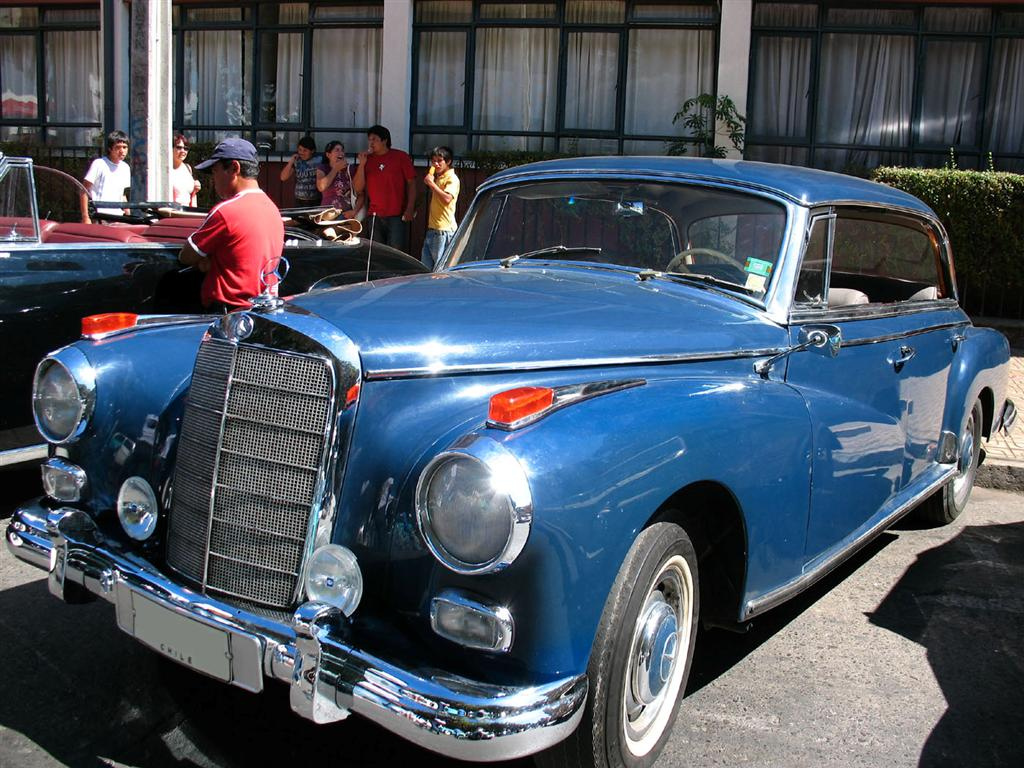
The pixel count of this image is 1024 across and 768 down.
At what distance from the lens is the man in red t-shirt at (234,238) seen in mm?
5395

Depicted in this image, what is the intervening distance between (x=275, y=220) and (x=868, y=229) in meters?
3.01

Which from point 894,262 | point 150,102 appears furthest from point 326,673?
point 150,102

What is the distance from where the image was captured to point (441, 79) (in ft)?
44.4

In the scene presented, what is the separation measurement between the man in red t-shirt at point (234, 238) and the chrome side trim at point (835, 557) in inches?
125

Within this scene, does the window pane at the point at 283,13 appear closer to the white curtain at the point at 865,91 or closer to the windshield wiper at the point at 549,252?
the white curtain at the point at 865,91

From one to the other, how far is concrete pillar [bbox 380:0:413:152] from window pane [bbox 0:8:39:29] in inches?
245

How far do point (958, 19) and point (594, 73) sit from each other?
4240mm

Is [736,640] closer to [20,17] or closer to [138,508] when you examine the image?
[138,508]

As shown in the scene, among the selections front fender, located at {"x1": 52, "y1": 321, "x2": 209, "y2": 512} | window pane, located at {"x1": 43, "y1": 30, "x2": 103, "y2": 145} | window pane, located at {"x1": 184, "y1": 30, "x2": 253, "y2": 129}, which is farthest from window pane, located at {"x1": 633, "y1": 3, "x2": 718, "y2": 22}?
front fender, located at {"x1": 52, "y1": 321, "x2": 209, "y2": 512}

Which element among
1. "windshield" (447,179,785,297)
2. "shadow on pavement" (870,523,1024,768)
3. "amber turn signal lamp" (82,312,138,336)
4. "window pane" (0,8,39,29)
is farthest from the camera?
"window pane" (0,8,39,29)

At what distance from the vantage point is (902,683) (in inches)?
147

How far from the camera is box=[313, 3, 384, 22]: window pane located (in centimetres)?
1371

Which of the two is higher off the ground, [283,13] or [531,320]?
[283,13]

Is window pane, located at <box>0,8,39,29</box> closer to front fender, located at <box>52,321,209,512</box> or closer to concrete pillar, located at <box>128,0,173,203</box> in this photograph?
concrete pillar, located at <box>128,0,173,203</box>
